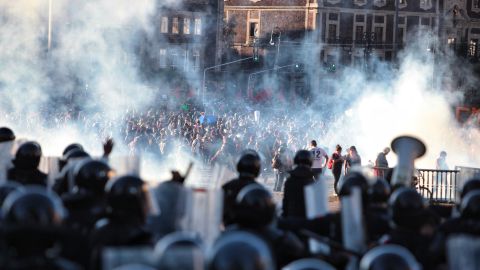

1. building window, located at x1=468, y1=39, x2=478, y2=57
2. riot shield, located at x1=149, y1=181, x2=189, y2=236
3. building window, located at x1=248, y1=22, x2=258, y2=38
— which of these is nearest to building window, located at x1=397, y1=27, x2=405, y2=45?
building window, located at x1=468, y1=39, x2=478, y2=57

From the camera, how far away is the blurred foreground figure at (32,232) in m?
4.38

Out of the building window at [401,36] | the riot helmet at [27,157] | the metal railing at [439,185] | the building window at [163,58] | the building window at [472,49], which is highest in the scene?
the building window at [401,36]

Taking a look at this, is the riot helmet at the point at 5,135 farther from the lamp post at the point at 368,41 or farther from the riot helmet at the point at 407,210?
the lamp post at the point at 368,41

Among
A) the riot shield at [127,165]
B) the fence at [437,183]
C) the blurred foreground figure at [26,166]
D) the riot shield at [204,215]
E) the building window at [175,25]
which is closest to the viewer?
the riot shield at [204,215]

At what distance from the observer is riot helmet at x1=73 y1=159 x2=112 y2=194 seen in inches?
282

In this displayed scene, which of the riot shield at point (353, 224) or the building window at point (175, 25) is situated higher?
the building window at point (175, 25)

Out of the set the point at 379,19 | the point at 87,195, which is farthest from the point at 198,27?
the point at 87,195

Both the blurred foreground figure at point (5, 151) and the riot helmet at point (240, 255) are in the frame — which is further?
the blurred foreground figure at point (5, 151)

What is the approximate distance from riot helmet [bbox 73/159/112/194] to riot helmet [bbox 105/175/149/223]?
1.08 metres

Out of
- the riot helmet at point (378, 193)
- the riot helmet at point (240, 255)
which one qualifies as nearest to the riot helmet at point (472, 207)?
the riot helmet at point (378, 193)

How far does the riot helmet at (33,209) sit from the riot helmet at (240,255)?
83cm

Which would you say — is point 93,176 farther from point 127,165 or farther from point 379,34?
point 379,34

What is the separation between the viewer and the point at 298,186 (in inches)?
397

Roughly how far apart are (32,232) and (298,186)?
5.81 m
